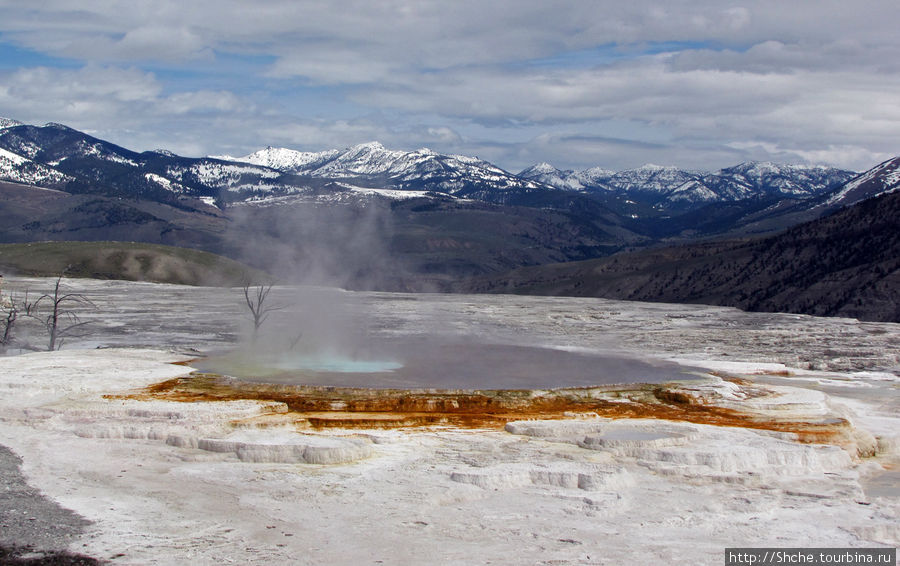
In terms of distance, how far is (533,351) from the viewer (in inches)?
1656

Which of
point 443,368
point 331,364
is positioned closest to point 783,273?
point 443,368

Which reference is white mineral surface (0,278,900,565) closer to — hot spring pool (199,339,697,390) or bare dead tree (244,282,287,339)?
hot spring pool (199,339,697,390)

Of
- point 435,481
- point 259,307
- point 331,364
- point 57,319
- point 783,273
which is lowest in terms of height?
point 435,481

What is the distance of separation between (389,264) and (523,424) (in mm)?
167367

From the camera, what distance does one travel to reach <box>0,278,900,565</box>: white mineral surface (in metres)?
14.1

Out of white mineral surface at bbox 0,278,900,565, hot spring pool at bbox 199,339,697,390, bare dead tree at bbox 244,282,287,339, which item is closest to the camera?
white mineral surface at bbox 0,278,900,565

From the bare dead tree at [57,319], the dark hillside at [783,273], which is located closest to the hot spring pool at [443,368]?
the bare dead tree at [57,319]

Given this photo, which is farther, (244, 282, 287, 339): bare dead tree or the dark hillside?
the dark hillside

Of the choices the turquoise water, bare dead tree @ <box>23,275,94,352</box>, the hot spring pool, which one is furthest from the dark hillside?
bare dead tree @ <box>23,275,94,352</box>

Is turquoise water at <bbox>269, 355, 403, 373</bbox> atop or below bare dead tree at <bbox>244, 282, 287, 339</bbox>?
below

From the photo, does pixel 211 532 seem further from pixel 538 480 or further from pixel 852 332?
pixel 852 332

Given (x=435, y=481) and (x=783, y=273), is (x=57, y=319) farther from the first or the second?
(x=783, y=273)

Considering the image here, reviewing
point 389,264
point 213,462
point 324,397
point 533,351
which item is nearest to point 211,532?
point 213,462

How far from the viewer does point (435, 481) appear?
17.3 meters
